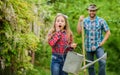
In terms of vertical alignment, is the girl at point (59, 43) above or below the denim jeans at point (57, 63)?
above

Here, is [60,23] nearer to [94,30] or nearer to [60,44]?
[60,44]

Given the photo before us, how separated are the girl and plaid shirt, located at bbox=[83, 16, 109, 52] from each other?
1.25 m

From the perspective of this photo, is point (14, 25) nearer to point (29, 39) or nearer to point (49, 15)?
point (29, 39)

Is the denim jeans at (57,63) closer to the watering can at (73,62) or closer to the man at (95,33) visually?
the watering can at (73,62)

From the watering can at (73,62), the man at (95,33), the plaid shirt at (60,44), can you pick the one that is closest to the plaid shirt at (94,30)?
the man at (95,33)

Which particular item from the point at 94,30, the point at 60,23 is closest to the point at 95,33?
the point at 94,30

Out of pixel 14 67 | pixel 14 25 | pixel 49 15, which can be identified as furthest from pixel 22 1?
pixel 49 15

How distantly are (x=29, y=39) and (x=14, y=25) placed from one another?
495mm

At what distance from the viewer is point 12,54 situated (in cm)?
819

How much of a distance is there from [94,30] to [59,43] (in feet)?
4.78

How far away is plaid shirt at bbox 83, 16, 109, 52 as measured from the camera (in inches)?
356

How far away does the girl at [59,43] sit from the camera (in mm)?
7801

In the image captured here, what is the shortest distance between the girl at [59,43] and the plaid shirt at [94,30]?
125 cm

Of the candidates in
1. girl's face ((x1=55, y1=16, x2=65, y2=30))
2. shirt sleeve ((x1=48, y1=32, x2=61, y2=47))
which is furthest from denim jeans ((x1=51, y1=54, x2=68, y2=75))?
girl's face ((x1=55, y1=16, x2=65, y2=30))
